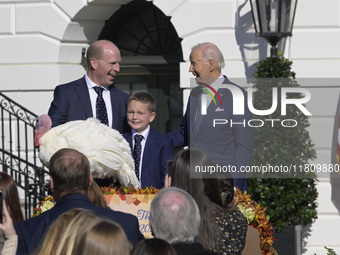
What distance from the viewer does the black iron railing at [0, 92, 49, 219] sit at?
11.5 meters

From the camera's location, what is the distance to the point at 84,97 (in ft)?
25.8

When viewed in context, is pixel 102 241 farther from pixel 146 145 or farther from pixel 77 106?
pixel 77 106

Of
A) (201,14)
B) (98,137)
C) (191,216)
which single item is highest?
(201,14)

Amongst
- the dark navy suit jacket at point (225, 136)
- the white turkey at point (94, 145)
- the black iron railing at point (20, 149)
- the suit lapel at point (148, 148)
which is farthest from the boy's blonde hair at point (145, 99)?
the black iron railing at point (20, 149)

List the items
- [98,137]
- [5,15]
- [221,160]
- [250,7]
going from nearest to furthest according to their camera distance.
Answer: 1. [98,137]
2. [221,160]
3. [250,7]
4. [5,15]

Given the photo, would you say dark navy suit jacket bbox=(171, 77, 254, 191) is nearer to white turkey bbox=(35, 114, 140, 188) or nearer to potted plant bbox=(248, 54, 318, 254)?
white turkey bbox=(35, 114, 140, 188)

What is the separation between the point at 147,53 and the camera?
42.1ft

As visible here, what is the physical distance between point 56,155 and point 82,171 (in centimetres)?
19

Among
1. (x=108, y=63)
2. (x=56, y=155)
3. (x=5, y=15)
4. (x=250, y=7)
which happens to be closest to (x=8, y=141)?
(x=5, y=15)

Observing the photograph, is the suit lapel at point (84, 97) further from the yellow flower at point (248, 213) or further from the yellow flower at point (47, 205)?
the yellow flower at point (248, 213)

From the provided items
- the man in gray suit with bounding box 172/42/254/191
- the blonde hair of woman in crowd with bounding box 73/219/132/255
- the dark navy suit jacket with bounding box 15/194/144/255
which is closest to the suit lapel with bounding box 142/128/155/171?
the man in gray suit with bounding box 172/42/254/191

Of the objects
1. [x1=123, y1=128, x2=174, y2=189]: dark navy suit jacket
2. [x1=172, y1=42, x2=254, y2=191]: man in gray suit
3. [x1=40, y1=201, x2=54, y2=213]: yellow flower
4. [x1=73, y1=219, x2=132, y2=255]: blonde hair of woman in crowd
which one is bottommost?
[x1=40, y1=201, x2=54, y2=213]: yellow flower

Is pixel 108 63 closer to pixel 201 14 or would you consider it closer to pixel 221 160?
pixel 221 160

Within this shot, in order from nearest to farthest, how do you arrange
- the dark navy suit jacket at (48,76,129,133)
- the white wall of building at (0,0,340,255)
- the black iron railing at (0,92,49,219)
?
the dark navy suit jacket at (48,76,129,133)
the white wall of building at (0,0,340,255)
the black iron railing at (0,92,49,219)
